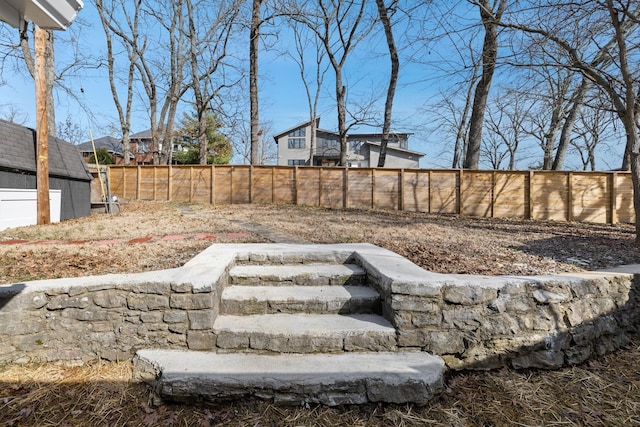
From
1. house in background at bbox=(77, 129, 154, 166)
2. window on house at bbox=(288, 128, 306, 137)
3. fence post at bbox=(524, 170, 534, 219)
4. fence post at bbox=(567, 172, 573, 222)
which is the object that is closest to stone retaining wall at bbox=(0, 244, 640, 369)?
fence post at bbox=(524, 170, 534, 219)

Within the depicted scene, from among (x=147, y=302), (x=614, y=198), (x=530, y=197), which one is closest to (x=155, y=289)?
(x=147, y=302)

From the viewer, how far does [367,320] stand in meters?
2.18

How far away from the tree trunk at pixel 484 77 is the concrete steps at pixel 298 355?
556 cm

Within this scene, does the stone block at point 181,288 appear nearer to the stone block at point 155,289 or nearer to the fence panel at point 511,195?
the stone block at point 155,289

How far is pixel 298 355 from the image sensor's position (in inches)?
76.1

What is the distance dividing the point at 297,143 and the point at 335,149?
4699 mm

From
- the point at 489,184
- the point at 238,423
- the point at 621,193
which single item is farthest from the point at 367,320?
the point at 621,193

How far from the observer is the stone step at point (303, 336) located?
1961mm

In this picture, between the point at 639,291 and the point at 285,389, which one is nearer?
the point at 285,389

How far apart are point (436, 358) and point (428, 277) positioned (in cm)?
54

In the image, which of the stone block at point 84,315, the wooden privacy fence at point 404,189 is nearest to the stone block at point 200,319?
the stone block at point 84,315

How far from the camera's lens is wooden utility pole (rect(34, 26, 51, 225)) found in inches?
249

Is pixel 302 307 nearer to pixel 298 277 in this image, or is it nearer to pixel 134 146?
pixel 298 277

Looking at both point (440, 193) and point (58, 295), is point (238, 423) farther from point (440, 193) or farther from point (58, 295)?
point (440, 193)
